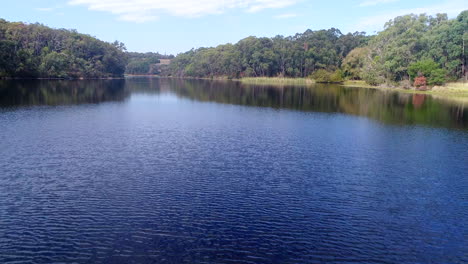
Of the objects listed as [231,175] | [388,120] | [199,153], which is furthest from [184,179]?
[388,120]

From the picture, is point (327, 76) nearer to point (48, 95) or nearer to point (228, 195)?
point (48, 95)

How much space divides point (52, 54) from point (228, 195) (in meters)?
110

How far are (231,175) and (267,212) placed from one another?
15.9ft

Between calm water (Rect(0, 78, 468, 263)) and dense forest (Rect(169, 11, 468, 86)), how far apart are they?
190 ft

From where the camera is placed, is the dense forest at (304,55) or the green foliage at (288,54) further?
the green foliage at (288,54)

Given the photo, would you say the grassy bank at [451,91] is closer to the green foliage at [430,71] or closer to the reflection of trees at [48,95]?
the green foliage at [430,71]

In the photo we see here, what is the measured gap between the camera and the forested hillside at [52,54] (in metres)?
93.9

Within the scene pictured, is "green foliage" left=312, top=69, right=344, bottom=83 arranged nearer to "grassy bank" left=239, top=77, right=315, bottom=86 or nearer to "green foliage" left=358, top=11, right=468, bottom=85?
"grassy bank" left=239, top=77, right=315, bottom=86

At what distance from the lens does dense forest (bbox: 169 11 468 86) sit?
81988mm

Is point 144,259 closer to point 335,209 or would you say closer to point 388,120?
point 335,209

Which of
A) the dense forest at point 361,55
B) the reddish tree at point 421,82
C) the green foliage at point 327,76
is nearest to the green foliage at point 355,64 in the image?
the dense forest at point 361,55

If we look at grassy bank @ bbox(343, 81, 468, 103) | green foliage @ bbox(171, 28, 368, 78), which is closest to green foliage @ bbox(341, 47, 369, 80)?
green foliage @ bbox(171, 28, 368, 78)

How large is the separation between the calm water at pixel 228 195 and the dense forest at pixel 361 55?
58.0 m

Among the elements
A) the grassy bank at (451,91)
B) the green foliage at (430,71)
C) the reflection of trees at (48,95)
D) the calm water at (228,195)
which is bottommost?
the calm water at (228,195)
